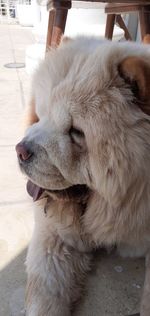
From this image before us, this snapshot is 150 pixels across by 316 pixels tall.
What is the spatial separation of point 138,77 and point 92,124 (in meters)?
0.17

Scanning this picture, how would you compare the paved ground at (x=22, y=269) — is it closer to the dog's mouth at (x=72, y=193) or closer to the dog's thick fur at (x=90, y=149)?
the dog's thick fur at (x=90, y=149)

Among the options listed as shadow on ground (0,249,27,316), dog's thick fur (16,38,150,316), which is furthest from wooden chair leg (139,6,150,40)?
A: shadow on ground (0,249,27,316)

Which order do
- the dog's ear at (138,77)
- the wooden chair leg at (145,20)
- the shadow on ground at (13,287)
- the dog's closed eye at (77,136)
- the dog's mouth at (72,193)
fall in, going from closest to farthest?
the dog's ear at (138,77)
the dog's closed eye at (77,136)
the dog's mouth at (72,193)
the shadow on ground at (13,287)
the wooden chair leg at (145,20)

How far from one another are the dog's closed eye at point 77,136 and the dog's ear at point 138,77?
18cm

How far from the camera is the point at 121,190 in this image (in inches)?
39.9

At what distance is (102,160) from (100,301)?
1.88ft

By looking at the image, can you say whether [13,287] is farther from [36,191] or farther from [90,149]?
[90,149]

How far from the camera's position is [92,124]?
0.97 metres

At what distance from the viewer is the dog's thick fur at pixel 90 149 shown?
97cm

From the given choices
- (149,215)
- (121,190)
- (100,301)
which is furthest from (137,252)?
(121,190)

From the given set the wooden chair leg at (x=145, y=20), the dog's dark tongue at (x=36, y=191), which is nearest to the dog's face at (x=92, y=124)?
the dog's dark tongue at (x=36, y=191)

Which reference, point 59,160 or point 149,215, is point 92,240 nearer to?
point 149,215

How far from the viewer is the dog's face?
970 millimetres

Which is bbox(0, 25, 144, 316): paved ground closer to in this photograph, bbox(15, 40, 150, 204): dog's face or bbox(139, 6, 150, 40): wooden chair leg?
bbox(15, 40, 150, 204): dog's face
